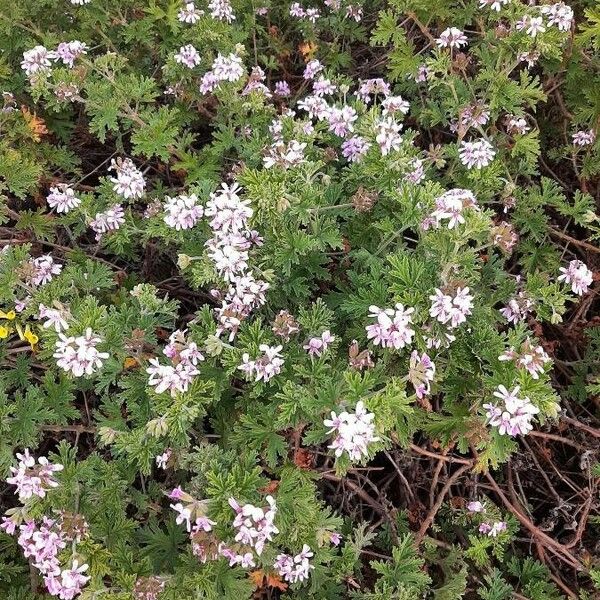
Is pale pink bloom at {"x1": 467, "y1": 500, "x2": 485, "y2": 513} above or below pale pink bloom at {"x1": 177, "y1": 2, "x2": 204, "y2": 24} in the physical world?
below

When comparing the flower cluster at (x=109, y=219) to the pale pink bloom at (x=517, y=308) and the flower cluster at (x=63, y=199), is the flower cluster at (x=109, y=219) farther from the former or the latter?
the pale pink bloom at (x=517, y=308)

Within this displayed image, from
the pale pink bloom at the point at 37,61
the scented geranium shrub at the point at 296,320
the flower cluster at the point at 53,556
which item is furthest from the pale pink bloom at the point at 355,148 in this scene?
the flower cluster at the point at 53,556

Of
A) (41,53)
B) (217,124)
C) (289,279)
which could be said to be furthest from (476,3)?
(41,53)

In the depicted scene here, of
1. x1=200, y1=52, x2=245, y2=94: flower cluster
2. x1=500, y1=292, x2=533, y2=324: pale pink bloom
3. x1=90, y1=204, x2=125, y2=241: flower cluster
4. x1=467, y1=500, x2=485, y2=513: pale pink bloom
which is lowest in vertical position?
x1=467, y1=500, x2=485, y2=513: pale pink bloom

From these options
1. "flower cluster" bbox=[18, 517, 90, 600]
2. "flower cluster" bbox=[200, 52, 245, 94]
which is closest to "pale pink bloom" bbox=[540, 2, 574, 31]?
"flower cluster" bbox=[200, 52, 245, 94]

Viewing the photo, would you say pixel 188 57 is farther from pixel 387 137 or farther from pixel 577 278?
pixel 577 278

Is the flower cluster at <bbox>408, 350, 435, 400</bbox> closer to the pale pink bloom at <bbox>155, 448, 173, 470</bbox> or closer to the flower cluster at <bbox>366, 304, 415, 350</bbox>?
the flower cluster at <bbox>366, 304, 415, 350</bbox>

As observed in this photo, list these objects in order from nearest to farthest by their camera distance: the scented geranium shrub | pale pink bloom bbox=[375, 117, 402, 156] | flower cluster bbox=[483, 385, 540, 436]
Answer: flower cluster bbox=[483, 385, 540, 436] < the scented geranium shrub < pale pink bloom bbox=[375, 117, 402, 156]
